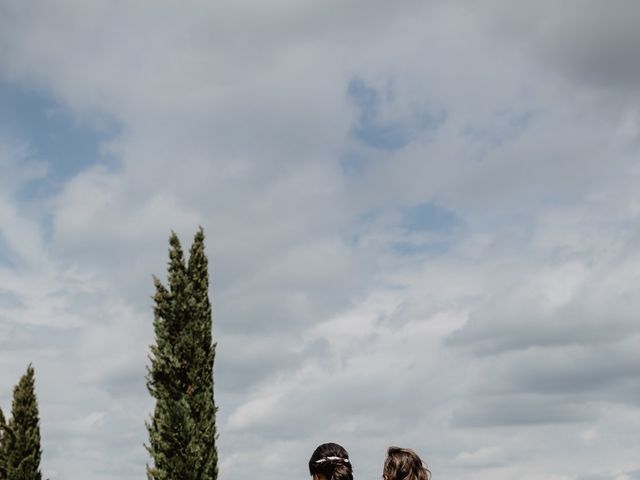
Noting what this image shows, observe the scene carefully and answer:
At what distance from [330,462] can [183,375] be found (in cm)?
1644

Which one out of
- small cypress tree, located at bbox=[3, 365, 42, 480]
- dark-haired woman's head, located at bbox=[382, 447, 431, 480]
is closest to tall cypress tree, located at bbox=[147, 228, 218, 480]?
small cypress tree, located at bbox=[3, 365, 42, 480]

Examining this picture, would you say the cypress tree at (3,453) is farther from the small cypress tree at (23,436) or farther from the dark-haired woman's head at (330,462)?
the dark-haired woman's head at (330,462)

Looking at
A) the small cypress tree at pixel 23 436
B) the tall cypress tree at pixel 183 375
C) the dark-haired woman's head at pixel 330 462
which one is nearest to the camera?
the dark-haired woman's head at pixel 330 462

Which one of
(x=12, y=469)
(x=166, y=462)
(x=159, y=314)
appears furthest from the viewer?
(x=12, y=469)

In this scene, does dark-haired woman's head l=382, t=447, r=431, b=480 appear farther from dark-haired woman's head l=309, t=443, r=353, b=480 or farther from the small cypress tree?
the small cypress tree

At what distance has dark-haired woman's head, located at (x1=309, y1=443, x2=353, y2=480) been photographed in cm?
660

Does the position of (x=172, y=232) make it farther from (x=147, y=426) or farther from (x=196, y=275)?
(x=147, y=426)

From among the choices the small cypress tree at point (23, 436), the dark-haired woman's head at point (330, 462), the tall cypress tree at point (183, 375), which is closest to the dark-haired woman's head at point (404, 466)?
the dark-haired woman's head at point (330, 462)

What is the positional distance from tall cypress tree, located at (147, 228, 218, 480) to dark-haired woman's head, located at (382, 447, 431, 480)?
15517mm

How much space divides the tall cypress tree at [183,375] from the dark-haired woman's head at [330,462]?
51.3 ft

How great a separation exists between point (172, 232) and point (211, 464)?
693 centimetres

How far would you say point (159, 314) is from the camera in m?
23.0

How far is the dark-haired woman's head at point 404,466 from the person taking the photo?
269 inches

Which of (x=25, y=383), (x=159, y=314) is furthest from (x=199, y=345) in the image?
(x=25, y=383)
